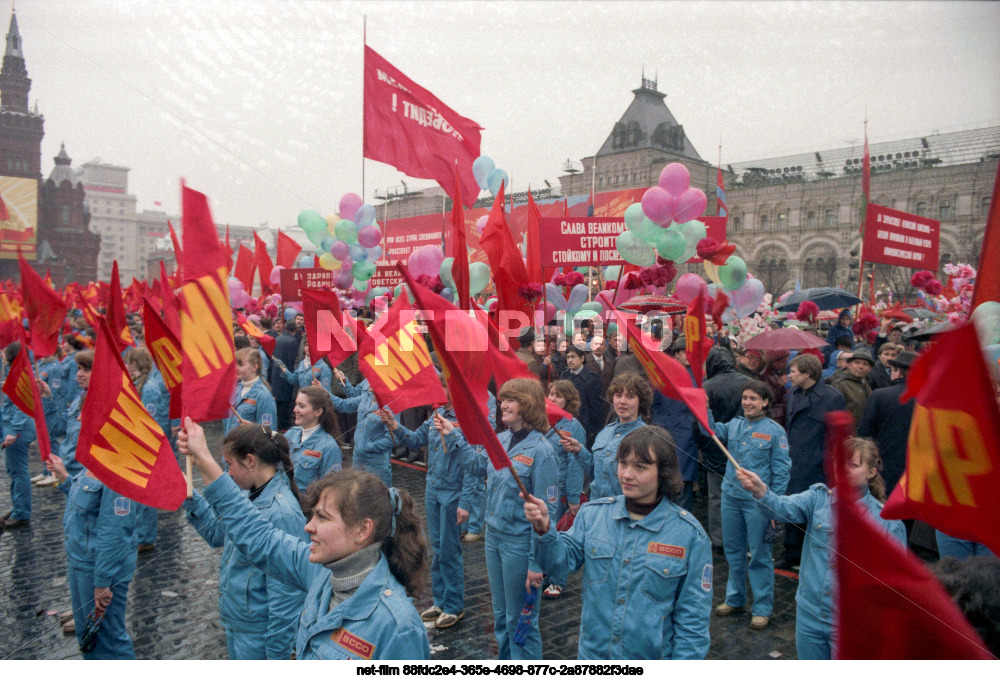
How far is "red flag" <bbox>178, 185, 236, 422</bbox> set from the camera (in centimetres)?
303

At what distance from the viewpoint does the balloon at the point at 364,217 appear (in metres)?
11.9

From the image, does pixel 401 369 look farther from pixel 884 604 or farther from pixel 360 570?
pixel 884 604

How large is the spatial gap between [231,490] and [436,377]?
8.64 feet

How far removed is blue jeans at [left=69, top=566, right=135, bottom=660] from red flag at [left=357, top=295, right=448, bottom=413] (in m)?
2.04

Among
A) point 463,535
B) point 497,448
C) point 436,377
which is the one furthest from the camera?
point 463,535

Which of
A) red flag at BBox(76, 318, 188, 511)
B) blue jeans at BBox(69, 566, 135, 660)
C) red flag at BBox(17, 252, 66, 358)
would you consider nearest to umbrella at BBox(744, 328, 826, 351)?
red flag at BBox(76, 318, 188, 511)

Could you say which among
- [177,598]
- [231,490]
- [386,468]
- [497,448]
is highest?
[497,448]

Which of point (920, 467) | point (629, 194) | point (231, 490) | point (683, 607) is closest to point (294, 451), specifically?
point (231, 490)

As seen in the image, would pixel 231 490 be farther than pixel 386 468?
No

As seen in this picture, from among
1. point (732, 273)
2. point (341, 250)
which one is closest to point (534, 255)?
point (732, 273)

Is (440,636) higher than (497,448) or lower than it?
lower
